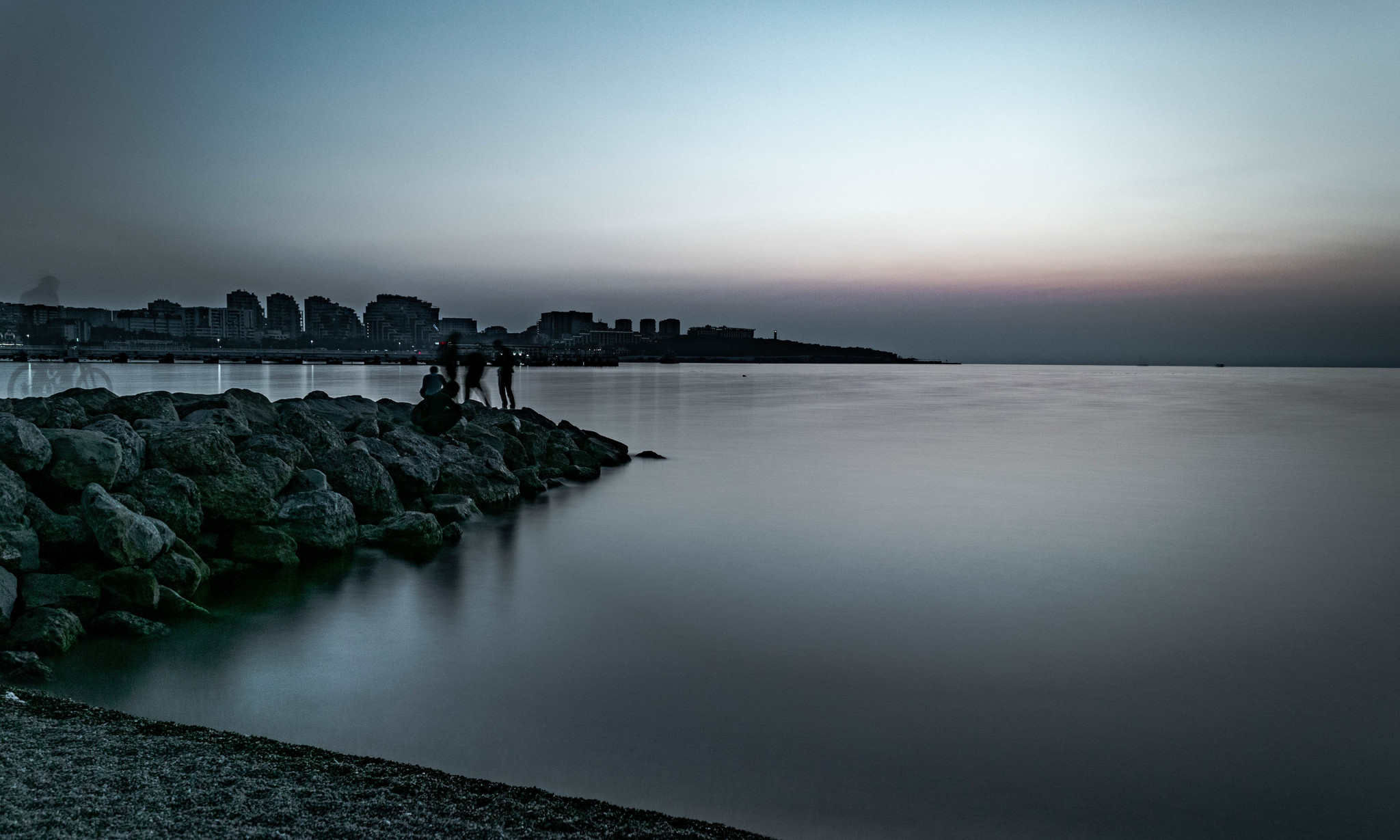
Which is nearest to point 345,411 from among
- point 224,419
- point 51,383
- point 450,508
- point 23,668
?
point 224,419

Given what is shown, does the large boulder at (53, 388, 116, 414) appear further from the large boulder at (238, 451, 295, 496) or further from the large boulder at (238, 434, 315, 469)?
the large boulder at (238, 451, 295, 496)

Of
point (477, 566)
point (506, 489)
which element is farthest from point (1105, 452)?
point (477, 566)

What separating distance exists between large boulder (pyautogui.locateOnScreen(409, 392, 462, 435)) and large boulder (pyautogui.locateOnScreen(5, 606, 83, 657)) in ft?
31.6

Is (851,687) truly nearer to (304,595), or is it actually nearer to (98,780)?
(98,780)

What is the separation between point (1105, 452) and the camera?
71.5 feet

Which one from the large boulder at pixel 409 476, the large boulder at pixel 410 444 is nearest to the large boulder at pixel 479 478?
the large boulder at pixel 410 444

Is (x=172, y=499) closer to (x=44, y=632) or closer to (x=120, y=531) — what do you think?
(x=120, y=531)

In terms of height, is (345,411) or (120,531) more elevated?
(345,411)

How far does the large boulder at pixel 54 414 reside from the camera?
38.0ft

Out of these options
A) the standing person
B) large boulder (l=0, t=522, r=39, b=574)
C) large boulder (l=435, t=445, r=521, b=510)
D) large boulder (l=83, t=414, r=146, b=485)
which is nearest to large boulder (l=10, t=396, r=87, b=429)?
large boulder (l=83, t=414, r=146, b=485)

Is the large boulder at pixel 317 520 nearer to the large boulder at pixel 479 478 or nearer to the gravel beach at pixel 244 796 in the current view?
the large boulder at pixel 479 478

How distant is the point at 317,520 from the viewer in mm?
10016

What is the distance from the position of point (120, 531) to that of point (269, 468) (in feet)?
8.56

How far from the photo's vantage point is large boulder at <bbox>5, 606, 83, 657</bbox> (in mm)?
6430
